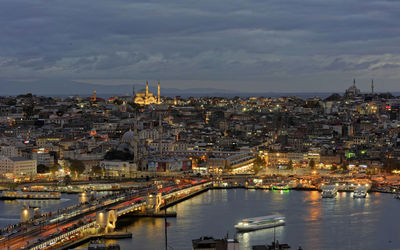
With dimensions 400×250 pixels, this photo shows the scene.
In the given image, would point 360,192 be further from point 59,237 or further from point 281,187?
point 59,237

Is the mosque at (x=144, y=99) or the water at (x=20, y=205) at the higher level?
the mosque at (x=144, y=99)

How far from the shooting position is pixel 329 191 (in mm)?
17688

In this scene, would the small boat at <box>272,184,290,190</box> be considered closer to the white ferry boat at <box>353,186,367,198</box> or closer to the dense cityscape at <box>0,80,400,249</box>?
the dense cityscape at <box>0,80,400,249</box>

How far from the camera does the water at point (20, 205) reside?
14930mm

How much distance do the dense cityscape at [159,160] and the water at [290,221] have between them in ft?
1.97

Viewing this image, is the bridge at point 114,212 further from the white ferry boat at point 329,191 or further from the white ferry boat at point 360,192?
the white ferry boat at point 360,192

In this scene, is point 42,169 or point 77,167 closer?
point 77,167

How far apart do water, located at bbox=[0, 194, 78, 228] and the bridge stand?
4.68 ft

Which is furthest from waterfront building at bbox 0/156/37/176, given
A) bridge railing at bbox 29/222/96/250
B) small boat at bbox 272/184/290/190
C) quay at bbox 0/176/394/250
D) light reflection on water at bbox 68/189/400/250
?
bridge railing at bbox 29/222/96/250

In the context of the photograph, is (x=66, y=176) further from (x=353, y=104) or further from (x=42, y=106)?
(x=353, y=104)

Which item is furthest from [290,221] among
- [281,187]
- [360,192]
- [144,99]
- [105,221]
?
[144,99]

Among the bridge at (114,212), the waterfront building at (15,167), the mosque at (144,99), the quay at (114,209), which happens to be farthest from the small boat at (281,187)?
the mosque at (144,99)

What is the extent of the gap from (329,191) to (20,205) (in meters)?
6.86

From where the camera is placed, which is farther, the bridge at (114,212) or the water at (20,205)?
the water at (20,205)
